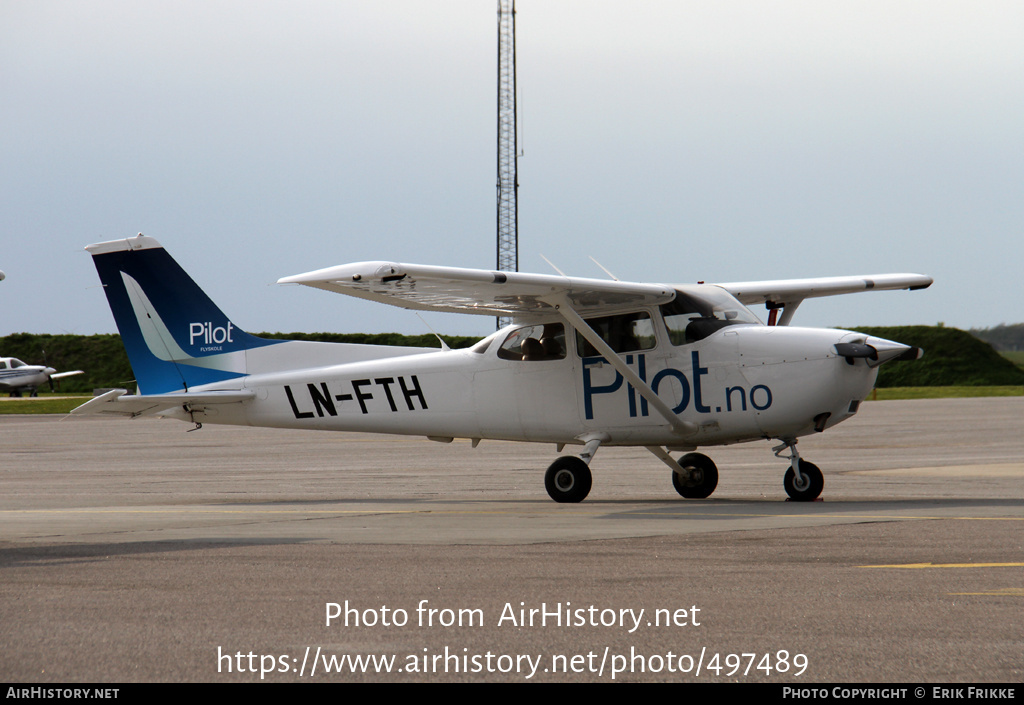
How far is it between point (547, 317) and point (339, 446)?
A: 13.6 meters

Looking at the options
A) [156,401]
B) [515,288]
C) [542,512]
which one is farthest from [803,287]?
[156,401]

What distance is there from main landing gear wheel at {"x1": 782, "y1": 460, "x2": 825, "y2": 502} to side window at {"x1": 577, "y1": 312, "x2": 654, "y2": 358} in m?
2.10

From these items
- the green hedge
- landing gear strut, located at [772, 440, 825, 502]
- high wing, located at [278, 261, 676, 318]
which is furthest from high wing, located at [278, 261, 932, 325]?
the green hedge

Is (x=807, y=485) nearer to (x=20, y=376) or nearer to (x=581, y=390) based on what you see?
(x=581, y=390)

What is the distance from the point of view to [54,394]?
6347cm

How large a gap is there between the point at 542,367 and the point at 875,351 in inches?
147

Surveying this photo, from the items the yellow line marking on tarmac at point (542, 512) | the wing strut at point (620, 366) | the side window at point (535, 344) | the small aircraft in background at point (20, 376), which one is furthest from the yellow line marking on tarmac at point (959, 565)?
the small aircraft in background at point (20, 376)

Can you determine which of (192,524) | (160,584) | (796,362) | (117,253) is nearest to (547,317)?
(796,362)

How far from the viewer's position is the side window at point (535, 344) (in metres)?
13.2

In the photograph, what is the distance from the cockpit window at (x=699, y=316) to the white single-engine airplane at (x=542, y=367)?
0.6 inches

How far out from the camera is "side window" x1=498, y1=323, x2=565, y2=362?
13.2 m

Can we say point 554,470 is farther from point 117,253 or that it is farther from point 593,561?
point 117,253

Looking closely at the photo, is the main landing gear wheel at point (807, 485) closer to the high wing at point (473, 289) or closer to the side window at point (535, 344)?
the high wing at point (473, 289)
